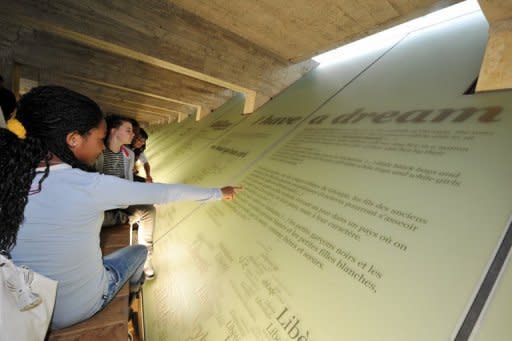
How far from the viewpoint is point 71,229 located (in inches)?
49.3

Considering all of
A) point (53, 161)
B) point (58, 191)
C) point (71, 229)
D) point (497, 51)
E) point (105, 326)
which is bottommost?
point (105, 326)

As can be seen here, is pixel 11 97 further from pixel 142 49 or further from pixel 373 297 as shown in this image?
pixel 373 297

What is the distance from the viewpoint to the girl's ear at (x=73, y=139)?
1.26 m

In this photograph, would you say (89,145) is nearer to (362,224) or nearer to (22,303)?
(22,303)

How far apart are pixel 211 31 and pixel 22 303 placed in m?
3.04

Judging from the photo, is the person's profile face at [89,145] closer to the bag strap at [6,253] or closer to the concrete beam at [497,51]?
the bag strap at [6,253]

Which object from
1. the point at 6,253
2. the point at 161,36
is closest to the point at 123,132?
the point at 161,36

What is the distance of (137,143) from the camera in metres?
4.04

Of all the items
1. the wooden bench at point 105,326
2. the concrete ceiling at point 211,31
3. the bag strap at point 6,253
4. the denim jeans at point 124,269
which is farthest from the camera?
the concrete ceiling at point 211,31

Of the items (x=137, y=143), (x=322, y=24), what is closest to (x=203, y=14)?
(x=322, y=24)

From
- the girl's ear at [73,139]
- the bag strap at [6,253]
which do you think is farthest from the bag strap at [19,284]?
the girl's ear at [73,139]

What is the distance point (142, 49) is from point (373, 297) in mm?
3051

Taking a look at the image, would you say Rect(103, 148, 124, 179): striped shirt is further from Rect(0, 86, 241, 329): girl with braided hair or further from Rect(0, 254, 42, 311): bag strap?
Rect(0, 254, 42, 311): bag strap

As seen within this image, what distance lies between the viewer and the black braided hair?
1.10 metres
